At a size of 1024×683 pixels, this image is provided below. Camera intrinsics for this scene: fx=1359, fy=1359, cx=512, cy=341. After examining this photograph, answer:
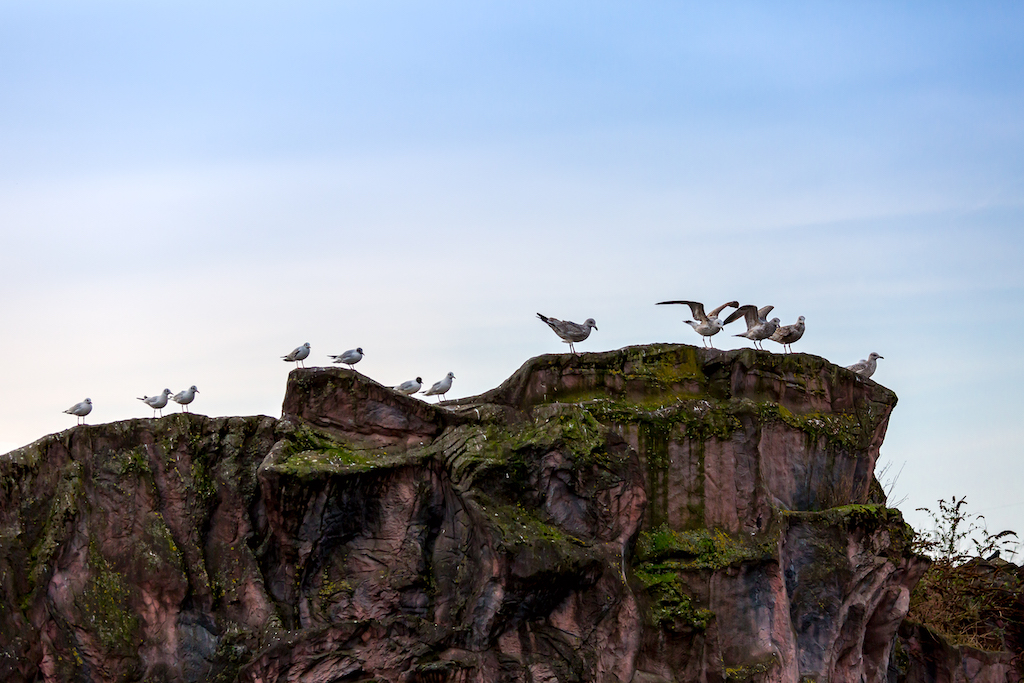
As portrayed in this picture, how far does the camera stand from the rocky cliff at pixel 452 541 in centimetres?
2477

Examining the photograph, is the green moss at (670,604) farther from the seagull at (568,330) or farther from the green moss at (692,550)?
the seagull at (568,330)

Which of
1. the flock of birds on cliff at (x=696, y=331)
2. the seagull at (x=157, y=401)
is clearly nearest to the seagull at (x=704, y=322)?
the flock of birds on cliff at (x=696, y=331)

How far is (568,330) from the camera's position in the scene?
28688 mm

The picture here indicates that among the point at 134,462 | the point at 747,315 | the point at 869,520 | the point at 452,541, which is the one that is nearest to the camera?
the point at 134,462

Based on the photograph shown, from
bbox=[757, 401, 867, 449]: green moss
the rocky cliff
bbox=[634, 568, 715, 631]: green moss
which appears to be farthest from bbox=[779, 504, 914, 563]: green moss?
bbox=[634, 568, 715, 631]: green moss

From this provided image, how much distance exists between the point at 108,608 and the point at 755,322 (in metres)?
15.1

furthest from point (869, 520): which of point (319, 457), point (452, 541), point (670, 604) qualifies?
point (319, 457)

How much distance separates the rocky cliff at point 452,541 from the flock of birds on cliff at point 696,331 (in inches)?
38.1

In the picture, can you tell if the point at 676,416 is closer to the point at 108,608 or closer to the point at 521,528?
the point at 521,528

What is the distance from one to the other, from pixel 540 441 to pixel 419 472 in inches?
96.3

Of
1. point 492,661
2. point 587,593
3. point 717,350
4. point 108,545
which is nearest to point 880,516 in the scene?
point 717,350

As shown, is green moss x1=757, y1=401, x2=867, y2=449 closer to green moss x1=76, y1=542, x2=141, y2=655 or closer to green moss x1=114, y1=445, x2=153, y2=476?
green moss x1=114, y1=445, x2=153, y2=476

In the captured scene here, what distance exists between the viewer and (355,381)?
27141 mm

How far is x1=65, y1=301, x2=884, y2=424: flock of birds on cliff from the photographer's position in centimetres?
2822
